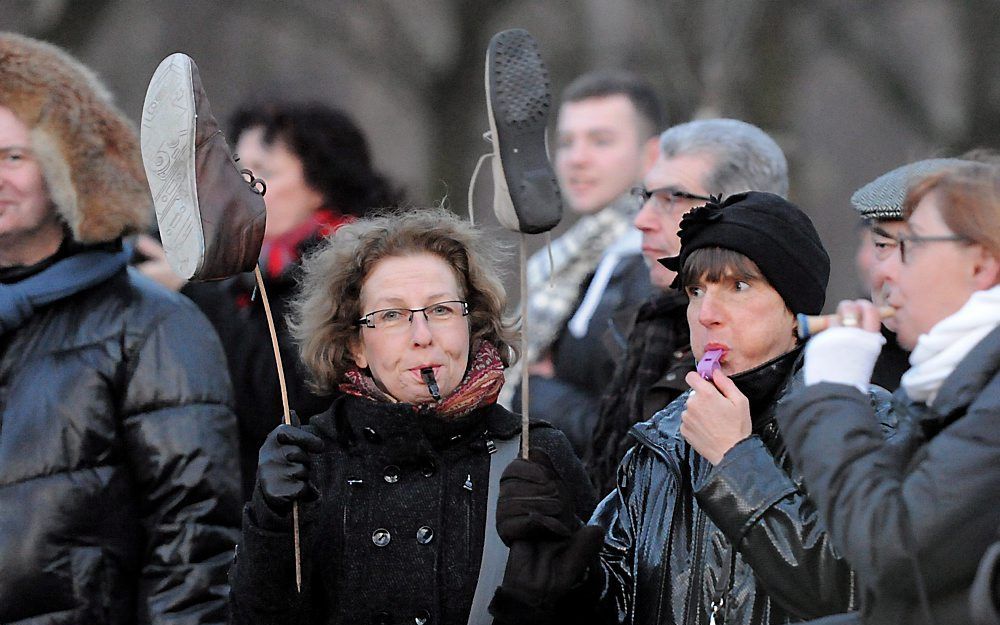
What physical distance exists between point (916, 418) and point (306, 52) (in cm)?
1016

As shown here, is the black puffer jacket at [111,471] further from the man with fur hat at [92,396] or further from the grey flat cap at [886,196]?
the grey flat cap at [886,196]

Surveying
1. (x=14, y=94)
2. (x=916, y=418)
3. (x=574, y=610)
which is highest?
(x=14, y=94)

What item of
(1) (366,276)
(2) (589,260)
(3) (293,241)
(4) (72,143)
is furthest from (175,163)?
(2) (589,260)

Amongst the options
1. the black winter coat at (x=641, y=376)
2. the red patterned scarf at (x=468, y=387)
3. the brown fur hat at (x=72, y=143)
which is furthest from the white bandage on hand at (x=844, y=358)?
the brown fur hat at (x=72, y=143)

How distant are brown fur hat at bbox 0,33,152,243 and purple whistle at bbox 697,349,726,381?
5.67ft

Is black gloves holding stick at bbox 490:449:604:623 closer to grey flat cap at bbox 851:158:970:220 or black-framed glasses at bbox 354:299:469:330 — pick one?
black-framed glasses at bbox 354:299:469:330

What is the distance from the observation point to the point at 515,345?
12.5ft

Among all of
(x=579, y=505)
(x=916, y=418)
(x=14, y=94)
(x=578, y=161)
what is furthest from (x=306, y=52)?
(x=916, y=418)

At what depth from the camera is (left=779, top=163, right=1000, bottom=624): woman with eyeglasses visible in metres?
2.53

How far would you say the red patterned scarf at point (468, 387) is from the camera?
138 inches

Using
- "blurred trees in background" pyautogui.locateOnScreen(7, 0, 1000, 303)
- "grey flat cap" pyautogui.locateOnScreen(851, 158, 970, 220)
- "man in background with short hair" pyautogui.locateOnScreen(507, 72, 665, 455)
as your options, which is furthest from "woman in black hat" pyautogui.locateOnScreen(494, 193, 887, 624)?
"blurred trees in background" pyautogui.locateOnScreen(7, 0, 1000, 303)

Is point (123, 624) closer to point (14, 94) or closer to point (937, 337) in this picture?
point (14, 94)

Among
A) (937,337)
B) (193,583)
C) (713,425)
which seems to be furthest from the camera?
(193,583)

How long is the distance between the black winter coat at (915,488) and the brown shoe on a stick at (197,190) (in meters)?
1.29
